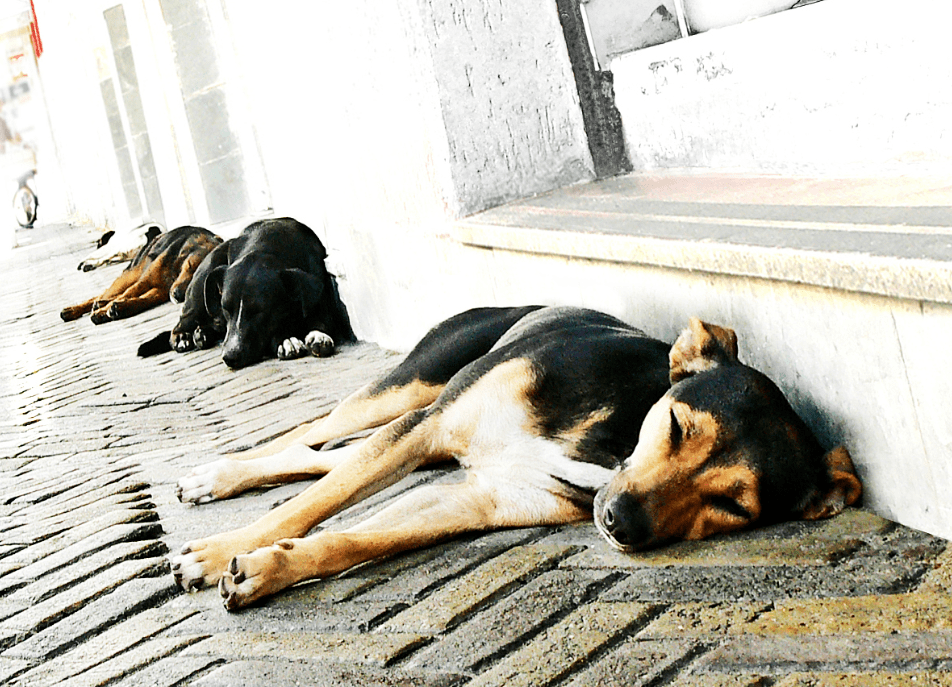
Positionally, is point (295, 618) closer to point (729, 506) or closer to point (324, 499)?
point (324, 499)

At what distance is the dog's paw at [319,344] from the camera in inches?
252

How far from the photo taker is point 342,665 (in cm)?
246

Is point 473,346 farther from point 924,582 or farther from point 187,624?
point 924,582

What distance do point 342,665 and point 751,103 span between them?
2.57 metres

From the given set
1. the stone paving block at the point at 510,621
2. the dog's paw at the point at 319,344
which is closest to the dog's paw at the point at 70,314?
the dog's paw at the point at 319,344

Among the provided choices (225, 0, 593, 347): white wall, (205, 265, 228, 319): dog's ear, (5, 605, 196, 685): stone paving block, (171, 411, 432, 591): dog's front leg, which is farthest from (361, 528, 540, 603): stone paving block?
(205, 265, 228, 319): dog's ear

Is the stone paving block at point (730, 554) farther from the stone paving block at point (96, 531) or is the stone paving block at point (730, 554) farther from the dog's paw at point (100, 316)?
the dog's paw at point (100, 316)

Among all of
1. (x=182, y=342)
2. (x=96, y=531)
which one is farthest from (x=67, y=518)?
(x=182, y=342)

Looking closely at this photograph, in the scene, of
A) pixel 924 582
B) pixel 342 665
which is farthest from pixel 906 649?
pixel 342 665

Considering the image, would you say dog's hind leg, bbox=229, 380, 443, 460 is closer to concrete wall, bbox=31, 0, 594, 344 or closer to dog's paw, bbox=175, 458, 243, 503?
dog's paw, bbox=175, 458, 243, 503

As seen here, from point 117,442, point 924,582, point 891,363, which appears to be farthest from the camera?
point 117,442

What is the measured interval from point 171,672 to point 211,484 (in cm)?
135

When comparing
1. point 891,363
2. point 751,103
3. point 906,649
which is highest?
point 751,103

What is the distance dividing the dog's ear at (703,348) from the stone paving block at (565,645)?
0.77 meters
